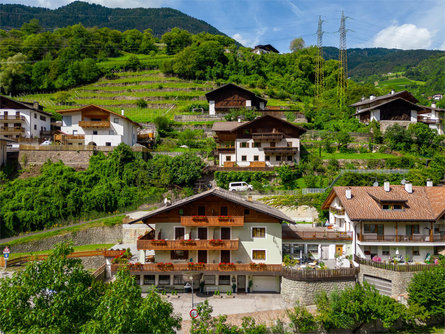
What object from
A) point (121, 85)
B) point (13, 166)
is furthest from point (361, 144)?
point (121, 85)

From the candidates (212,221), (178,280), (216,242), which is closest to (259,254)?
(216,242)

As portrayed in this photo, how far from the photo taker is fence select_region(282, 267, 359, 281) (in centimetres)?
2500

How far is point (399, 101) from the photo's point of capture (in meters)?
57.5

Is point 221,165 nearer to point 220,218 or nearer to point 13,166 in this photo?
point 220,218

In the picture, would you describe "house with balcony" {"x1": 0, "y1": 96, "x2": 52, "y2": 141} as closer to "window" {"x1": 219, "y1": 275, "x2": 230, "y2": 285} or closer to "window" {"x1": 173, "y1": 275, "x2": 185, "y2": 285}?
"window" {"x1": 173, "y1": 275, "x2": 185, "y2": 285}

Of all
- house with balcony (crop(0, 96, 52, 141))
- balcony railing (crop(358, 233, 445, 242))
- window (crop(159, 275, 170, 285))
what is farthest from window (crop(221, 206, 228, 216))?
house with balcony (crop(0, 96, 52, 141))

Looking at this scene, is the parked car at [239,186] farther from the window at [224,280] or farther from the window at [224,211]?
the window at [224,280]

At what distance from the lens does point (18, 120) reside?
171 feet

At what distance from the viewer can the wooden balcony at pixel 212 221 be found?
87.8 feet

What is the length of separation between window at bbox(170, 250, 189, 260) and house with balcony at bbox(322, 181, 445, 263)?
1334cm

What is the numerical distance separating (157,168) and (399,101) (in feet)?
137

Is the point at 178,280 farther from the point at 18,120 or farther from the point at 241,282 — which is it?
the point at 18,120

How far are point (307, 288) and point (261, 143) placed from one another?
25.7 m

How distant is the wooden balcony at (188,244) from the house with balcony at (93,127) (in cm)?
2550
